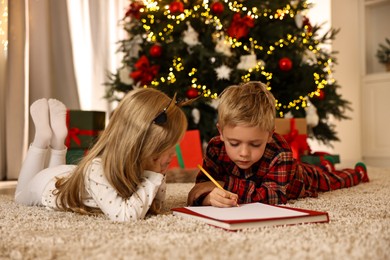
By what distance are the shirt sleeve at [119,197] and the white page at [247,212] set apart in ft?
0.35

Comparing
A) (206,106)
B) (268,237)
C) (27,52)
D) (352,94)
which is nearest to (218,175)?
(268,237)

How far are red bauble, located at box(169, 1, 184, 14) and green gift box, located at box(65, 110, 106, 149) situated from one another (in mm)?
682

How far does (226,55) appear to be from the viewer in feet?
8.25

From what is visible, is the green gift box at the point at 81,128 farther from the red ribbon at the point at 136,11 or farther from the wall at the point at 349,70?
the wall at the point at 349,70

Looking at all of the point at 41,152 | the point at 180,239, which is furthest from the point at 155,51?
the point at 180,239

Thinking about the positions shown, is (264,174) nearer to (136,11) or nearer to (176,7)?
(176,7)

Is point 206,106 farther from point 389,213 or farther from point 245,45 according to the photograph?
point 389,213

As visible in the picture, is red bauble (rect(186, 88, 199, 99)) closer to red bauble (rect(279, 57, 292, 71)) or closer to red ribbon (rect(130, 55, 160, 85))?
red ribbon (rect(130, 55, 160, 85))

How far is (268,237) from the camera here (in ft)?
2.88

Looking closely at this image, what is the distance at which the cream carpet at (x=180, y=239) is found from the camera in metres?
0.76

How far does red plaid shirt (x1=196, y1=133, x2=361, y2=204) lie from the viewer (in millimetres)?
1307

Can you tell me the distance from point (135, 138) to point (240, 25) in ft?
5.08

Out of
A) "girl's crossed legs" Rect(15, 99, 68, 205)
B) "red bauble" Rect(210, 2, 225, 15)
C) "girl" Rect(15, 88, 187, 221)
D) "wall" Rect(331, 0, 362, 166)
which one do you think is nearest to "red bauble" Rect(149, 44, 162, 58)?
"red bauble" Rect(210, 2, 225, 15)

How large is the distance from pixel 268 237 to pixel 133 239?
0.24 meters
